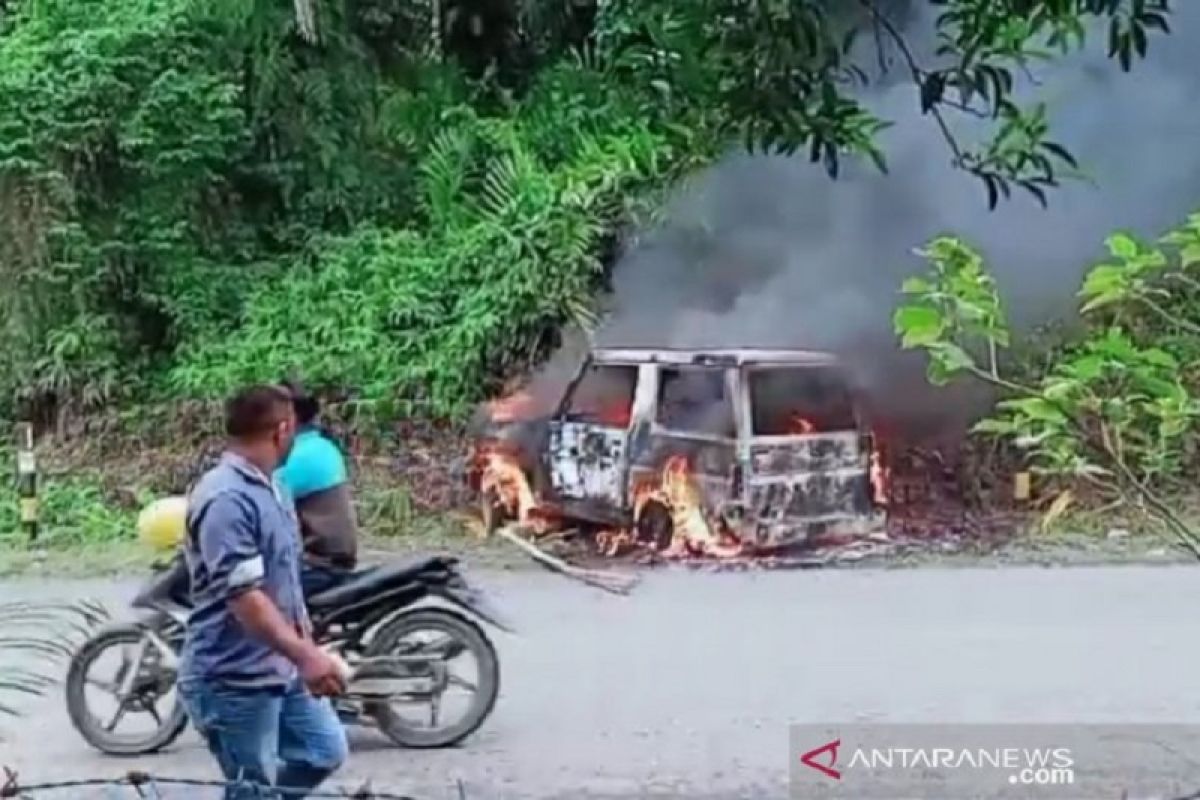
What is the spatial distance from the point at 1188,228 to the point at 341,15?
12448 millimetres

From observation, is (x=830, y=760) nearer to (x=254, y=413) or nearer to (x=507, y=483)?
(x=254, y=413)

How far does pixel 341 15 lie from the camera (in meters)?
14.0

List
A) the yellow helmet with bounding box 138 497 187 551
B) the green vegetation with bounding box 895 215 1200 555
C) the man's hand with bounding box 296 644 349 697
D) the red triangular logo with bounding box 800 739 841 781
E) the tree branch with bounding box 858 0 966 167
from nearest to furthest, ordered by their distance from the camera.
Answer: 1. the green vegetation with bounding box 895 215 1200 555
2. the tree branch with bounding box 858 0 966 167
3. the man's hand with bounding box 296 644 349 697
4. the red triangular logo with bounding box 800 739 841 781
5. the yellow helmet with bounding box 138 497 187 551

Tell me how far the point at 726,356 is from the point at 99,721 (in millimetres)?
6003

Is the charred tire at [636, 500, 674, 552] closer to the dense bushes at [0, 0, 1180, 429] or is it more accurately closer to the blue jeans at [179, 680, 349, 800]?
the dense bushes at [0, 0, 1180, 429]

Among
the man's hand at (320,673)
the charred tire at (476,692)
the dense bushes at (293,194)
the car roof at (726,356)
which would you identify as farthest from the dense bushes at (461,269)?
the man's hand at (320,673)

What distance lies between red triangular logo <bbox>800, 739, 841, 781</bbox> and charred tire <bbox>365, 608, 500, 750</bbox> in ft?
3.47

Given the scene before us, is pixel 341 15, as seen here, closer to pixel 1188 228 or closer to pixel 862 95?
pixel 862 95

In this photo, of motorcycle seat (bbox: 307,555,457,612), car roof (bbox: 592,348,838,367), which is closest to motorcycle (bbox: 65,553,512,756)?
motorcycle seat (bbox: 307,555,457,612)

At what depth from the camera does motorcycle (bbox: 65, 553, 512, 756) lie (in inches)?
241

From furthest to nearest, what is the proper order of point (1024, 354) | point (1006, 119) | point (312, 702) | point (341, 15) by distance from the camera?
point (341, 15), point (1024, 354), point (312, 702), point (1006, 119)

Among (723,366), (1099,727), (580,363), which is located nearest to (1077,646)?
(1099,727)

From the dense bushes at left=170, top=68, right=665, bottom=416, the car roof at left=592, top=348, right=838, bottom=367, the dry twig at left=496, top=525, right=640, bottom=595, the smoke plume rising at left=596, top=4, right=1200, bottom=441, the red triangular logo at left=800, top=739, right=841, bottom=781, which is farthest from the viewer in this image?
the dense bushes at left=170, top=68, right=665, bottom=416

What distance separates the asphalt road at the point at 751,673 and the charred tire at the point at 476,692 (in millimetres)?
75
